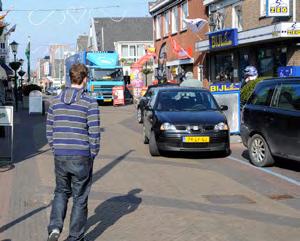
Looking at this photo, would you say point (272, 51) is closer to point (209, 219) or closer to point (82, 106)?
point (209, 219)

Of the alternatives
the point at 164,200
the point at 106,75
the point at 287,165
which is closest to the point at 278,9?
the point at 287,165

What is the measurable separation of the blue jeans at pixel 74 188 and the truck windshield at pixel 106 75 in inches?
1167

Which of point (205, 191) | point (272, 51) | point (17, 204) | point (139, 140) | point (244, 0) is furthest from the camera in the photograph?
point (244, 0)

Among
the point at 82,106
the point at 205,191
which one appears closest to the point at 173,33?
Result: the point at 205,191

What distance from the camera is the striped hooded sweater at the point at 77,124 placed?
5113 millimetres

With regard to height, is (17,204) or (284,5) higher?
(284,5)

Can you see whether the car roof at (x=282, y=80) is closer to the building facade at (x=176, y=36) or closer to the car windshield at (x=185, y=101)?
the car windshield at (x=185, y=101)

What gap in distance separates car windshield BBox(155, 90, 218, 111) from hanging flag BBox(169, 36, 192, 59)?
1960cm

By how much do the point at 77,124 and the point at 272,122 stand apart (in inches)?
210

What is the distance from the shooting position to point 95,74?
3481 centimetres

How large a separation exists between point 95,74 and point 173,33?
5.90 metres

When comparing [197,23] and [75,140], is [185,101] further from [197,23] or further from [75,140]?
[197,23]

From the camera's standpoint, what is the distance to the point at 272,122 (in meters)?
9.62

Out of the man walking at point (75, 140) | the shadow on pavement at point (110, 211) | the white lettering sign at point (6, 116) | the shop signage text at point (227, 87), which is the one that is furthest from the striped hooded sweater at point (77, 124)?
the shop signage text at point (227, 87)
